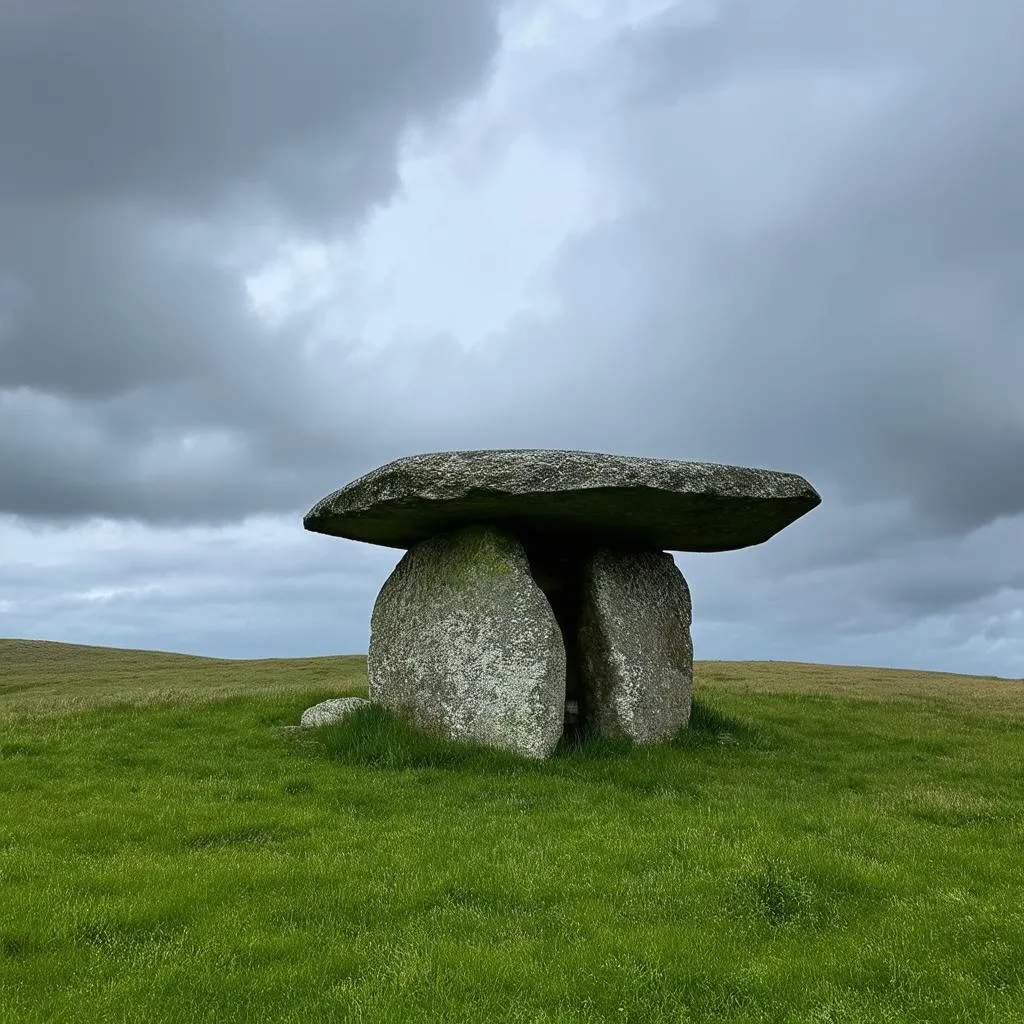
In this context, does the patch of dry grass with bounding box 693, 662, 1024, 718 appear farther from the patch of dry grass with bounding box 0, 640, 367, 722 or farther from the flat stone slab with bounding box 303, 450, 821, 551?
the patch of dry grass with bounding box 0, 640, 367, 722

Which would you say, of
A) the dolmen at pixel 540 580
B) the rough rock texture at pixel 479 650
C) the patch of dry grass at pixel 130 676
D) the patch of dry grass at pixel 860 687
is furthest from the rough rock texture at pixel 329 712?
the patch of dry grass at pixel 860 687

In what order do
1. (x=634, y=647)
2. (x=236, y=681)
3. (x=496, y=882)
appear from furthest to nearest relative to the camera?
(x=236, y=681) → (x=634, y=647) → (x=496, y=882)

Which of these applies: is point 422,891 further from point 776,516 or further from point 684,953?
point 776,516

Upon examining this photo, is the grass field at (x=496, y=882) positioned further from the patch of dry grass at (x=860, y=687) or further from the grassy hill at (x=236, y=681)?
the patch of dry grass at (x=860, y=687)

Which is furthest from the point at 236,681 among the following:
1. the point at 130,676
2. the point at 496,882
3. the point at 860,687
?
the point at 496,882

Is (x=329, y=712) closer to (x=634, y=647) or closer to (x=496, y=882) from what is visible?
(x=634, y=647)

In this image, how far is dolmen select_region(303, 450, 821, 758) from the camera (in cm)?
1478

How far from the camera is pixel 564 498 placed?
14805 millimetres

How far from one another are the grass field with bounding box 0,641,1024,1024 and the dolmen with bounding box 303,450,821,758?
90 centimetres

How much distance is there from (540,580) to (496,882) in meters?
10.8

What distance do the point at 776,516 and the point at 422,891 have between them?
426 inches

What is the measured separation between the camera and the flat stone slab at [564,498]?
14.5 m

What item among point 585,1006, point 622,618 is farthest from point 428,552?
point 585,1006

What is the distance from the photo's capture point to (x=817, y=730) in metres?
20.4
